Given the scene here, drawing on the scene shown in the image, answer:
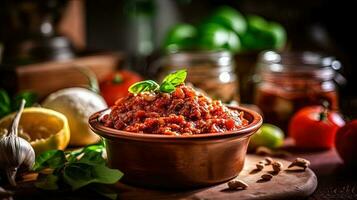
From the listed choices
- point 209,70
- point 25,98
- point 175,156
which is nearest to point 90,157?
point 175,156

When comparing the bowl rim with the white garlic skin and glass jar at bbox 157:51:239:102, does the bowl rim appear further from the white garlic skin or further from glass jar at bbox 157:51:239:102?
glass jar at bbox 157:51:239:102

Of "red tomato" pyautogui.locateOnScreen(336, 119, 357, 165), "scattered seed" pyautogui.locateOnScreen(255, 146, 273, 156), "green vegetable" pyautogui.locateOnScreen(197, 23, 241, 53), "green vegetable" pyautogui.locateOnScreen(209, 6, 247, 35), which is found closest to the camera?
"red tomato" pyautogui.locateOnScreen(336, 119, 357, 165)

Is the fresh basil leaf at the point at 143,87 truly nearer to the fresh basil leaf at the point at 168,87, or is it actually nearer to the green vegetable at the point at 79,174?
the fresh basil leaf at the point at 168,87

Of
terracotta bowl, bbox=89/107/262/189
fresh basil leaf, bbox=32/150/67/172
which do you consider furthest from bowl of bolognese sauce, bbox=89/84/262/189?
fresh basil leaf, bbox=32/150/67/172

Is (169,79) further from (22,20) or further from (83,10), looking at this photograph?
(83,10)

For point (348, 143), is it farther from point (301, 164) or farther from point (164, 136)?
point (164, 136)

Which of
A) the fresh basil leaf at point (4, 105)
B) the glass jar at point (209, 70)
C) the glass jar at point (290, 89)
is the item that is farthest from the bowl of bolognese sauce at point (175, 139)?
the glass jar at point (209, 70)
